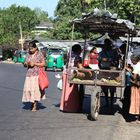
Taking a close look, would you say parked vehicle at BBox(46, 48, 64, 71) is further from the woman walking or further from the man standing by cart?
the woman walking

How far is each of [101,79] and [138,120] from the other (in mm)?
1278

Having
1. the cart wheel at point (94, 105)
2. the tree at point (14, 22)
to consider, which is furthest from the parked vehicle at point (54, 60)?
the tree at point (14, 22)

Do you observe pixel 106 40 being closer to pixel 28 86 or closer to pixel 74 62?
pixel 74 62

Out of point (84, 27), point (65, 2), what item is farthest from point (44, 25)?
point (84, 27)

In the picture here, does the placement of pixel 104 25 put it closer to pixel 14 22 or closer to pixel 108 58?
pixel 108 58

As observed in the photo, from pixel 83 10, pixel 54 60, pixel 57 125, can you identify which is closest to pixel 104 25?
pixel 57 125

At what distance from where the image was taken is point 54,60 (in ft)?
127

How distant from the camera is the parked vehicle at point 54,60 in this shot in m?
38.5

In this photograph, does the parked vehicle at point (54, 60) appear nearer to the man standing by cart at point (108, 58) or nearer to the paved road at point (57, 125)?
the paved road at point (57, 125)

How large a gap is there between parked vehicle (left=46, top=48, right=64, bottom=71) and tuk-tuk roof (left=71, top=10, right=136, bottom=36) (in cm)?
2353

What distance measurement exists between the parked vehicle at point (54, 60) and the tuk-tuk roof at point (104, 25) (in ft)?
77.2

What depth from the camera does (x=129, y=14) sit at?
41.0 meters

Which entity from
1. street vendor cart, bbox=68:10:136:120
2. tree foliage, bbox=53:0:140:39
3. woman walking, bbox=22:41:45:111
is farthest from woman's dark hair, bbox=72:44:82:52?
tree foliage, bbox=53:0:140:39

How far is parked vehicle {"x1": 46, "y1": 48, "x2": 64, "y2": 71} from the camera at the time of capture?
3850 cm
